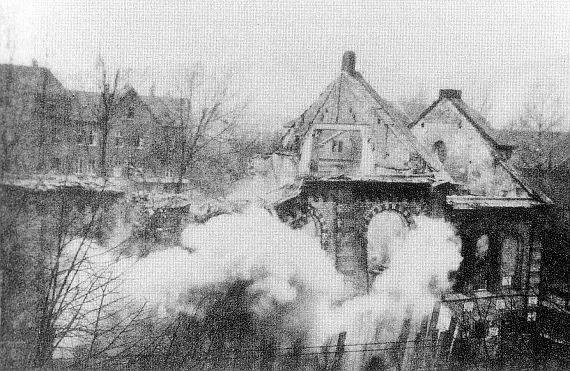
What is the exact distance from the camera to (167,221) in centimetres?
991

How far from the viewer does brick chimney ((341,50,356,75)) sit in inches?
515

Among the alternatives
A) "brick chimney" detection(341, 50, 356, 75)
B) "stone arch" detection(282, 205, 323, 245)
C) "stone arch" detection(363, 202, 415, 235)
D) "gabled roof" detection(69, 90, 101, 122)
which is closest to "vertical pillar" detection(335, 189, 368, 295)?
"stone arch" detection(363, 202, 415, 235)

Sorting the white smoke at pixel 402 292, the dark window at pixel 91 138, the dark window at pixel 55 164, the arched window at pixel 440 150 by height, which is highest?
the arched window at pixel 440 150

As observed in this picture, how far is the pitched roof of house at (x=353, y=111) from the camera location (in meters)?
14.0

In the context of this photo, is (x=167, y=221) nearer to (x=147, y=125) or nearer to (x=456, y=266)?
(x=147, y=125)

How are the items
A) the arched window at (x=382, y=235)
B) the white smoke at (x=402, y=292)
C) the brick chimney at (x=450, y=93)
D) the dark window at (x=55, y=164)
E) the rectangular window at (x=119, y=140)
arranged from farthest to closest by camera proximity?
the arched window at (x=382, y=235)
the brick chimney at (x=450, y=93)
the rectangular window at (x=119, y=140)
the white smoke at (x=402, y=292)
the dark window at (x=55, y=164)

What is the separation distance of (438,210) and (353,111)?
16.3 feet

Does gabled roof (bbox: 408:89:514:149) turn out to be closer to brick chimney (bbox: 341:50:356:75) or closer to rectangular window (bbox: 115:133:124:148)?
brick chimney (bbox: 341:50:356:75)

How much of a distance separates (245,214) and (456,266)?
5.92 meters

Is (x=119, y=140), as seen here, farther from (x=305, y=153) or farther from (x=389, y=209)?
(x=389, y=209)

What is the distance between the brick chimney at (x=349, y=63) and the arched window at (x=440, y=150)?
4.91 m

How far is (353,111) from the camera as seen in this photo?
14.9 metres

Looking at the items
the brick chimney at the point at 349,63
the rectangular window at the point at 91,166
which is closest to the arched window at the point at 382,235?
the brick chimney at the point at 349,63

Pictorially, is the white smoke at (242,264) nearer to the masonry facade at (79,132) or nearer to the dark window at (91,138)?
the masonry facade at (79,132)
